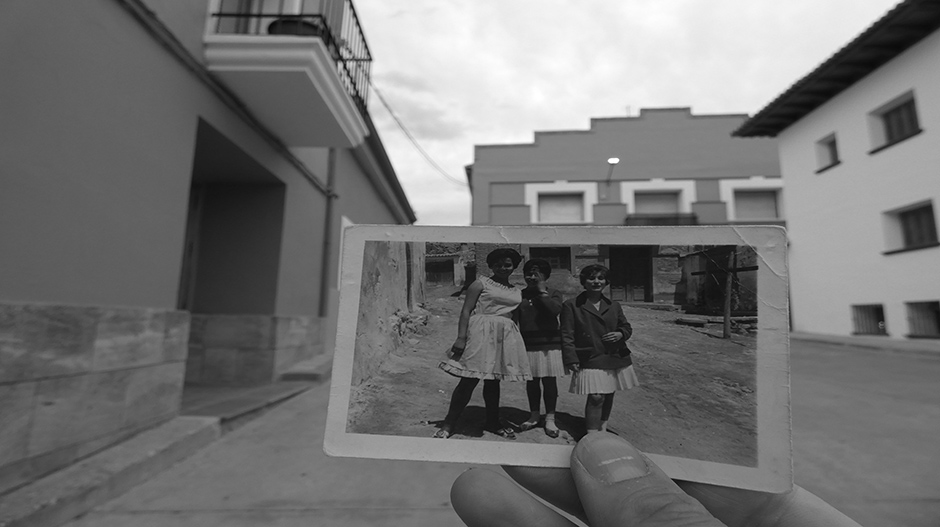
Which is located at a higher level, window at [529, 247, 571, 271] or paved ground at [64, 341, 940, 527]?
window at [529, 247, 571, 271]

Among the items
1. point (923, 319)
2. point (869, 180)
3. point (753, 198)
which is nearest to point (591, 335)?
point (923, 319)

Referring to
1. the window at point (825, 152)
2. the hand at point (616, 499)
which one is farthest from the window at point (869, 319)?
the hand at point (616, 499)

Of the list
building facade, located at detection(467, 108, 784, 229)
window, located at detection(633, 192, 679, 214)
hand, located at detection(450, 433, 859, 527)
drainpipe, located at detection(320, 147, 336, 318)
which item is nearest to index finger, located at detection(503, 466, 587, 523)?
hand, located at detection(450, 433, 859, 527)

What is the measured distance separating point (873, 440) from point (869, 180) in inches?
332

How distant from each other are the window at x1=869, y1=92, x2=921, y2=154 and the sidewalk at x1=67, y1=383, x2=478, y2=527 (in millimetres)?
10322

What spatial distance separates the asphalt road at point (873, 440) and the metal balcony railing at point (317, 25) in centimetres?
484

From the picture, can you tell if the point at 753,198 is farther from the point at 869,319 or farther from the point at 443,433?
the point at 443,433

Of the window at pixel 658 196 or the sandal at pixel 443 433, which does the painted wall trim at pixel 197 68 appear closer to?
the sandal at pixel 443 433

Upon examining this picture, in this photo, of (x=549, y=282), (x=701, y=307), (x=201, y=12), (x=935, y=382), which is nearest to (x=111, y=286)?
(x=201, y=12)

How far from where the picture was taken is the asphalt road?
7.14ft

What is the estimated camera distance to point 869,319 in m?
8.94

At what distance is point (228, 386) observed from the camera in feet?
Answer: 16.2

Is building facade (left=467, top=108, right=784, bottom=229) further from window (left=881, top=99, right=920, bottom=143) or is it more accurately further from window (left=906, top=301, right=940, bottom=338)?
window (left=906, top=301, right=940, bottom=338)

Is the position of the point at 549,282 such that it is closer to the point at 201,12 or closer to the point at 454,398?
the point at 454,398
